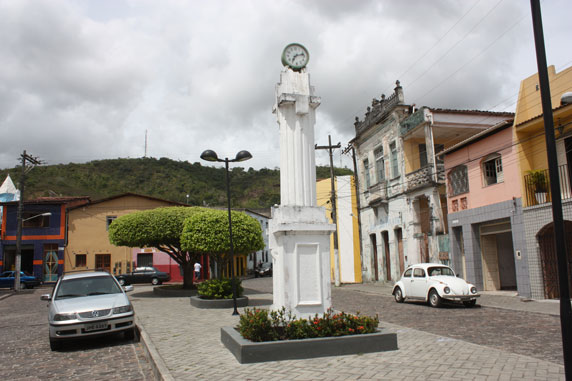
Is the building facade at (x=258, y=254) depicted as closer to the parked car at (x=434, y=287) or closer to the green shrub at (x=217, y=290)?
the green shrub at (x=217, y=290)

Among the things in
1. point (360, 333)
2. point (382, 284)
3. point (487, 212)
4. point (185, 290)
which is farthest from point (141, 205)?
point (360, 333)

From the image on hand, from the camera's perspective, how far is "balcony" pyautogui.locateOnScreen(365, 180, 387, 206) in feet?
87.6

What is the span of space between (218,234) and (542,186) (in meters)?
11.9

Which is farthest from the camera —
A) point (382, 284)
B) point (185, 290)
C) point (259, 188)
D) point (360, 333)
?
point (259, 188)

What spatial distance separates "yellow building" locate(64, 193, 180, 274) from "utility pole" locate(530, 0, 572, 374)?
37710 mm

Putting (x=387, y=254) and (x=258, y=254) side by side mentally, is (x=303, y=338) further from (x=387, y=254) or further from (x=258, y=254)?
(x=258, y=254)

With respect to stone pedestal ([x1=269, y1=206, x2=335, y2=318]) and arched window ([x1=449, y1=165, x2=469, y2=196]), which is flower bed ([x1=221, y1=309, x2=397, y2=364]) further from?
arched window ([x1=449, y1=165, x2=469, y2=196])

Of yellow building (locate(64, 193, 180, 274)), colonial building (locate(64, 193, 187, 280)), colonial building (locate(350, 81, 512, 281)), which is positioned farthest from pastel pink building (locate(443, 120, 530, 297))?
yellow building (locate(64, 193, 180, 274))

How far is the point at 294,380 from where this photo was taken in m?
5.74

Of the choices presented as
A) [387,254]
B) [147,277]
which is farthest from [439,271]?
[147,277]

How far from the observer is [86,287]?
416 inches

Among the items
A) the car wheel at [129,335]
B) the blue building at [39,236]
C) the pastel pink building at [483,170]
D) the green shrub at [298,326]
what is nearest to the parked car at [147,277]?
the blue building at [39,236]

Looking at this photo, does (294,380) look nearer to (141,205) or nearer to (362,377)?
(362,377)

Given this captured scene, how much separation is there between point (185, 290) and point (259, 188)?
181 ft
